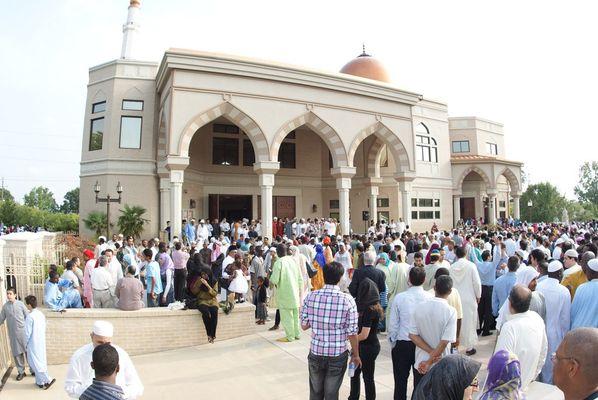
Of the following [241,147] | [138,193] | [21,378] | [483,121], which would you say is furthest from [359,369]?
[483,121]

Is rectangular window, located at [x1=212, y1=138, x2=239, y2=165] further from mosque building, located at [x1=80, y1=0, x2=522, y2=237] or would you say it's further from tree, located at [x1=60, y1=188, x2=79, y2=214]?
tree, located at [x1=60, y1=188, x2=79, y2=214]

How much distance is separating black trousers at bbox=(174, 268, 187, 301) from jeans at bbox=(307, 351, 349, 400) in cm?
632

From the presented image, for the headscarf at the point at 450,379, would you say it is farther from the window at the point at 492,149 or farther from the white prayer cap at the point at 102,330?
the window at the point at 492,149

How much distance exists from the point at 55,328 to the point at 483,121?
94.9ft

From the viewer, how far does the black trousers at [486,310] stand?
7465mm

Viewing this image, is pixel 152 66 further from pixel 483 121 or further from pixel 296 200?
pixel 483 121

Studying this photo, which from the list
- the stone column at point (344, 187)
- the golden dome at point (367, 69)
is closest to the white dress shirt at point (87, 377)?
the stone column at point (344, 187)

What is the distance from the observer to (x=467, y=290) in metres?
6.16

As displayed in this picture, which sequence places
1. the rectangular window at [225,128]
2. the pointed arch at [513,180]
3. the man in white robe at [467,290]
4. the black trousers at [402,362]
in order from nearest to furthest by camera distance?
the black trousers at [402,362] < the man in white robe at [467,290] < the rectangular window at [225,128] < the pointed arch at [513,180]

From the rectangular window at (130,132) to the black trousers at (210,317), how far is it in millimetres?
13764

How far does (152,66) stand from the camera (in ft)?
64.0

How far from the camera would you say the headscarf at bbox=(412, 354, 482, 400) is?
210cm

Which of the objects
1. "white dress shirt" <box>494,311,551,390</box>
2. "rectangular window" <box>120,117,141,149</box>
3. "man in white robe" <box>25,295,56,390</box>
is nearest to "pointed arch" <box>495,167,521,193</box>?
"rectangular window" <box>120,117,141,149</box>

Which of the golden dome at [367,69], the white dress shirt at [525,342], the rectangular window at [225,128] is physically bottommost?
the white dress shirt at [525,342]
